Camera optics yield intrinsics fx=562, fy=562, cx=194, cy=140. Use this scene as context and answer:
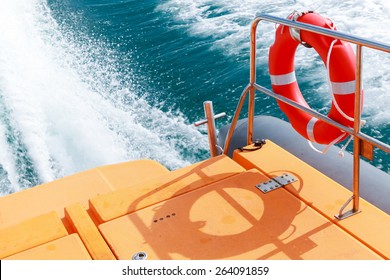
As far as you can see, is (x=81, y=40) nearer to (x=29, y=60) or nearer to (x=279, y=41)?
(x=29, y=60)

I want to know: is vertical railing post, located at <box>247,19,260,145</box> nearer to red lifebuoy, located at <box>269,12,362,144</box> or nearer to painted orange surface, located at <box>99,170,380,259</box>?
red lifebuoy, located at <box>269,12,362,144</box>

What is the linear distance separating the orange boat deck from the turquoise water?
2.46m

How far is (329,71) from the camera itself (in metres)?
2.53

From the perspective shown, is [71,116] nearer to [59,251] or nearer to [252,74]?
[252,74]

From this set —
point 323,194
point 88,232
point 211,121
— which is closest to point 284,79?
point 211,121

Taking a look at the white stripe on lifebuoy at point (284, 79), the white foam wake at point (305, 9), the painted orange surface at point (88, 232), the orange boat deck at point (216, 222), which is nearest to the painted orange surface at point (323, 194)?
the orange boat deck at point (216, 222)

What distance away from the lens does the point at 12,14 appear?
8.88 m

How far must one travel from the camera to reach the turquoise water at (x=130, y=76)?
5.50 m

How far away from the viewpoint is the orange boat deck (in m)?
2.27

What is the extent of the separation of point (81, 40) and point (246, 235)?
6.36 meters

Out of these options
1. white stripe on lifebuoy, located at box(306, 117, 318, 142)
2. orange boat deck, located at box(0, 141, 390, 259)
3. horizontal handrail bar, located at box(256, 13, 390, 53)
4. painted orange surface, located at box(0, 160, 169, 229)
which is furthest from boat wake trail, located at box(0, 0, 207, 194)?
horizontal handrail bar, located at box(256, 13, 390, 53)

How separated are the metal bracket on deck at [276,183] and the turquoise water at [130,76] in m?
2.43

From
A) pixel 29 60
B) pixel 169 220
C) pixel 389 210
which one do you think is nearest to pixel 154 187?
pixel 169 220

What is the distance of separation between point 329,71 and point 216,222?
2.77ft
